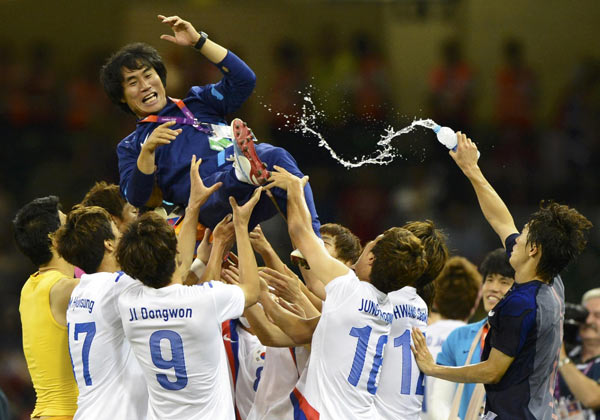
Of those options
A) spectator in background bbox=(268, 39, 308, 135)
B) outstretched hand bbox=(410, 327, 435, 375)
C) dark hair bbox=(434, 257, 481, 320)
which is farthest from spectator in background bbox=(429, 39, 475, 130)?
outstretched hand bbox=(410, 327, 435, 375)

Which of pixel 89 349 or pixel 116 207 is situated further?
pixel 116 207

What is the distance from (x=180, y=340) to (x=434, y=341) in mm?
2685

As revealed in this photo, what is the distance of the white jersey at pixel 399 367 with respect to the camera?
4.75 meters

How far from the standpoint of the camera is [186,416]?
4.20 meters

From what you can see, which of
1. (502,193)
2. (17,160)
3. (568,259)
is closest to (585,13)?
(502,193)

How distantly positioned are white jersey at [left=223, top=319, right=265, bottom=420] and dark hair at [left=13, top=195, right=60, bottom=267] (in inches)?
43.7

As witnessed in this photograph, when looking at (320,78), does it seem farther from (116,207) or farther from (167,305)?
(167,305)

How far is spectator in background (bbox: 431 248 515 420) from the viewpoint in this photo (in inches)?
223

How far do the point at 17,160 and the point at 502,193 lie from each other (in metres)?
6.12

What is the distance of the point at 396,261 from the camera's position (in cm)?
437

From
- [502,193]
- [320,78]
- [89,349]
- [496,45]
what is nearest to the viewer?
[89,349]

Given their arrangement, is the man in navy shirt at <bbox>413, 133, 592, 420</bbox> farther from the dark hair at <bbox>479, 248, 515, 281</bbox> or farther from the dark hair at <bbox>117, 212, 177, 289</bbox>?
the dark hair at <bbox>117, 212, 177, 289</bbox>

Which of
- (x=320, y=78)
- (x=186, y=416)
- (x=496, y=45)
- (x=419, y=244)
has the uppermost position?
(x=496, y=45)

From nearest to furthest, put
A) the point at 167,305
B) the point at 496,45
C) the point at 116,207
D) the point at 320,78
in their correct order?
the point at 167,305
the point at 116,207
the point at 320,78
the point at 496,45
